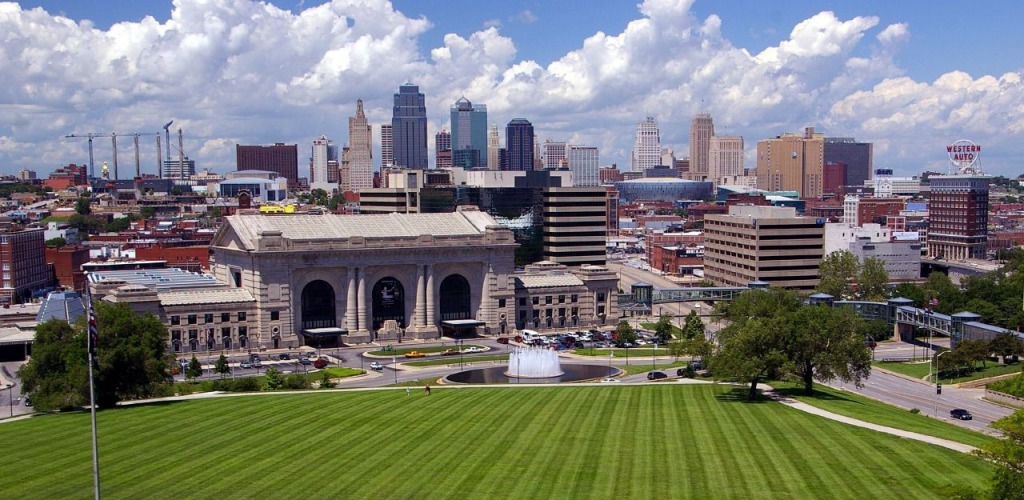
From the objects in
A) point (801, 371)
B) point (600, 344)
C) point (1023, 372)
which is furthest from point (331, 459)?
point (600, 344)

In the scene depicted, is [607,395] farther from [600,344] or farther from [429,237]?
[429,237]

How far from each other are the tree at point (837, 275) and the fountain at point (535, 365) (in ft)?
235

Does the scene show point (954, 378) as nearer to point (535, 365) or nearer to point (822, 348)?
point (822, 348)

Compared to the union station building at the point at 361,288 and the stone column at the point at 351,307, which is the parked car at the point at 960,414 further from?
the stone column at the point at 351,307

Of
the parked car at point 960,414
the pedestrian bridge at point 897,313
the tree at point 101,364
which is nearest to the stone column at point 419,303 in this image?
the pedestrian bridge at point 897,313

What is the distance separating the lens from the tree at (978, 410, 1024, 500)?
41.9m

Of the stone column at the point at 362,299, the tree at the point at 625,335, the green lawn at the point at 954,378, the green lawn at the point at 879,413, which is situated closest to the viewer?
the green lawn at the point at 879,413

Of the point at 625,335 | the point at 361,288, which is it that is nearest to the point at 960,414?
the point at 625,335

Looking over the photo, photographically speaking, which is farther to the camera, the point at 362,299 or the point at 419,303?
the point at 419,303

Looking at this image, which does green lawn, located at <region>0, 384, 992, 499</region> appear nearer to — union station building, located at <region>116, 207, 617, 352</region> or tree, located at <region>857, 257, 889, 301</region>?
union station building, located at <region>116, 207, 617, 352</region>

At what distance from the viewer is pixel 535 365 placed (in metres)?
111

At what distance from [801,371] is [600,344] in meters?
50.2

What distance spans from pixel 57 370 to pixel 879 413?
58.0 m

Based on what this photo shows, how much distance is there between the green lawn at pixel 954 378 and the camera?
112 metres
